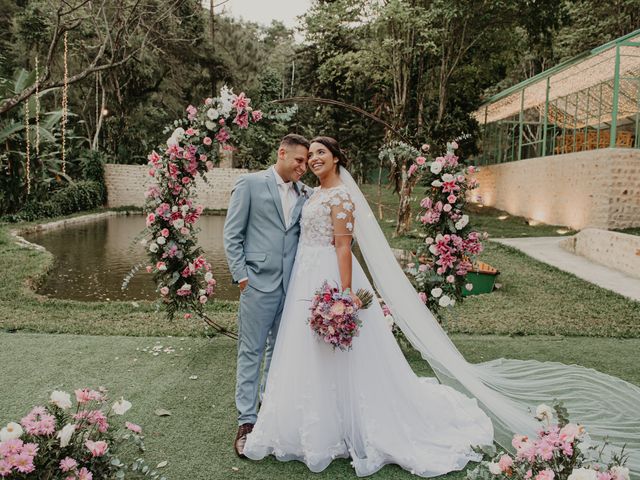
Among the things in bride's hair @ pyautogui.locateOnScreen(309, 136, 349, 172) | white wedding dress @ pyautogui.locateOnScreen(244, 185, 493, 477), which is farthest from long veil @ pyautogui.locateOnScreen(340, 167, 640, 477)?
white wedding dress @ pyautogui.locateOnScreen(244, 185, 493, 477)

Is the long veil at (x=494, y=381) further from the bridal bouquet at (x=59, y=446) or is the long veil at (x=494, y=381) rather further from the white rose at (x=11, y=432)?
the white rose at (x=11, y=432)

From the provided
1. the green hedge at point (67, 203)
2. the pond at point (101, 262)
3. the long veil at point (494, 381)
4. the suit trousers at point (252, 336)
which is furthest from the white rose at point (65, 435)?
the green hedge at point (67, 203)

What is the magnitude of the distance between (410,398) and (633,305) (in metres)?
5.04

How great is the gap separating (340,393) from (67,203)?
18.6 metres

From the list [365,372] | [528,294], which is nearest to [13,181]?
[528,294]

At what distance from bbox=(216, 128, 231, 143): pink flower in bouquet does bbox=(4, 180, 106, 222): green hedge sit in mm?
13872

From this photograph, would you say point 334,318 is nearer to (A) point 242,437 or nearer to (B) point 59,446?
(A) point 242,437

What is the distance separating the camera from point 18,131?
1603 centimetres

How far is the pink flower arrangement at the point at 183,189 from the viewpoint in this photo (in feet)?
14.9

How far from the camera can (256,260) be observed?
3.38m

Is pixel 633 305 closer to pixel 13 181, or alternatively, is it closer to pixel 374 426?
pixel 374 426

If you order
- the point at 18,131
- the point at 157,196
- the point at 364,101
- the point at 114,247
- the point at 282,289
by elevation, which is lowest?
the point at 114,247

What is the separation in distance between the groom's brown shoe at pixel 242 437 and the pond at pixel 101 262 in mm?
2184

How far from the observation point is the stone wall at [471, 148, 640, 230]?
12.8 m
